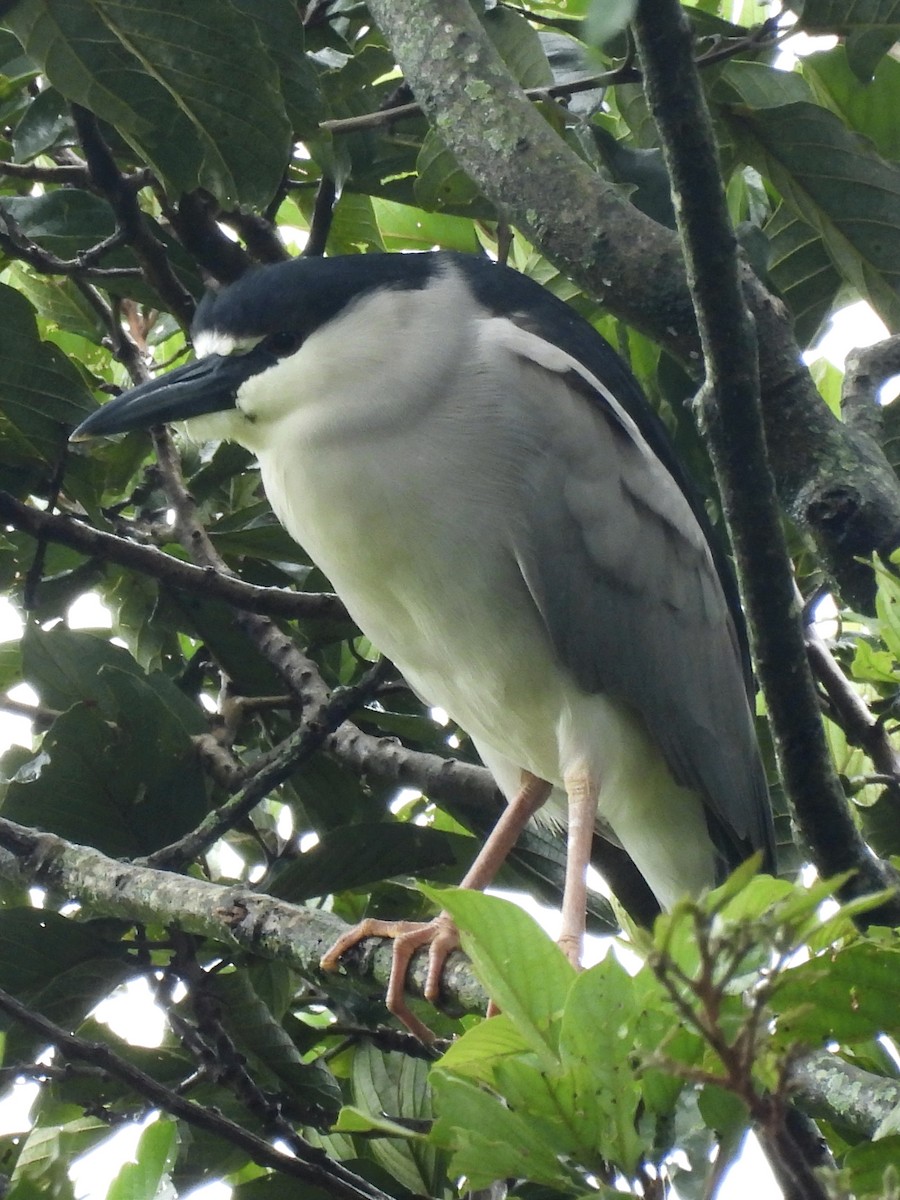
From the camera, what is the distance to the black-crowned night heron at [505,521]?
2.16m

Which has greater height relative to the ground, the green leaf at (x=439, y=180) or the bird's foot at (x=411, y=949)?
the green leaf at (x=439, y=180)

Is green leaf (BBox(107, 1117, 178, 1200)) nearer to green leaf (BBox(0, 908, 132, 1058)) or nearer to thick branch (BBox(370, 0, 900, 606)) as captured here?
green leaf (BBox(0, 908, 132, 1058))

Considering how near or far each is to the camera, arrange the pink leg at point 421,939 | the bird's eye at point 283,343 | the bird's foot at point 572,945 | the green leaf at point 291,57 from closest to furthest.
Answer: the pink leg at point 421,939 → the bird's foot at point 572,945 → the green leaf at point 291,57 → the bird's eye at point 283,343

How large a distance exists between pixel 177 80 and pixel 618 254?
0.69 m

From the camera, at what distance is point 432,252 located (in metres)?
2.52

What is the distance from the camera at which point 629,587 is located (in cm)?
230

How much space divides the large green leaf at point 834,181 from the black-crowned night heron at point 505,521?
41 cm

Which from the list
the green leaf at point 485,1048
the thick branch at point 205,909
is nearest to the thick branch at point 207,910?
the thick branch at point 205,909

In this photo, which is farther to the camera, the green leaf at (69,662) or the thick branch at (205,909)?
the green leaf at (69,662)

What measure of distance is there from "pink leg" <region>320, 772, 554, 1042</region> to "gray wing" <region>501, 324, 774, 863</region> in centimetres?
31

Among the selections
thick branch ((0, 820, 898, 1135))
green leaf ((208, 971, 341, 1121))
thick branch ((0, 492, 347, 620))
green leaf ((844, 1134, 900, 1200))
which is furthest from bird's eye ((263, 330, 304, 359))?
green leaf ((844, 1134, 900, 1200))

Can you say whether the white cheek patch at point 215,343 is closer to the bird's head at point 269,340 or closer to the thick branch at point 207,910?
the bird's head at point 269,340

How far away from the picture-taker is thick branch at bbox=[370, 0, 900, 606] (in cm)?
Result: 168

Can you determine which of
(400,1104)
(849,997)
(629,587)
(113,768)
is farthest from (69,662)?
(849,997)
